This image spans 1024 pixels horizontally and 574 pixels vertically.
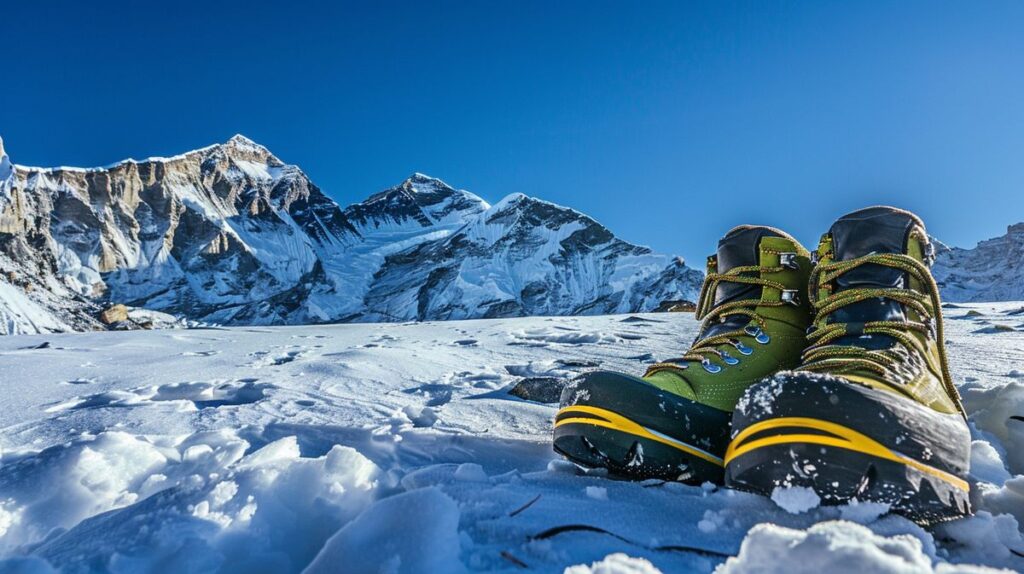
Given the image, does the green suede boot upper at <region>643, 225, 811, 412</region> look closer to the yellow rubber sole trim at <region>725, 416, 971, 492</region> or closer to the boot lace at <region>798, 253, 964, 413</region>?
the boot lace at <region>798, 253, 964, 413</region>

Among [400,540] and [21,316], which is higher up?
[21,316]

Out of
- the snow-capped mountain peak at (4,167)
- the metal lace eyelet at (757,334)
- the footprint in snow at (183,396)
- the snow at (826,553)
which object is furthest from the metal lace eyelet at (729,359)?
the snow-capped mountain peak at (4,167)

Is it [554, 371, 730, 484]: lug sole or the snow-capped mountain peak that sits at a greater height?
the snow-capped mountain peak

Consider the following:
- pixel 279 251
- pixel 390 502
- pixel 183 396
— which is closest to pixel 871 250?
pixel 390 502

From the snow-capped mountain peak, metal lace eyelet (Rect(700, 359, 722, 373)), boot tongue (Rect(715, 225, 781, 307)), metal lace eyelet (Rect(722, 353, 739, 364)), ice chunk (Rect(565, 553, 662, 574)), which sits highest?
the snow-capped mountain peak

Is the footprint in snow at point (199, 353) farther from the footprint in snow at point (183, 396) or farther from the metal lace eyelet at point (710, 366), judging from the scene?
the metal lace eyelet at point (710, 366)

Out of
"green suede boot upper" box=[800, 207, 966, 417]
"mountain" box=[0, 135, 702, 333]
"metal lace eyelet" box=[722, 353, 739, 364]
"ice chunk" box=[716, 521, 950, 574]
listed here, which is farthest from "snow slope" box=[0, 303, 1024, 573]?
"mountain" box=[0, 135, 702, 333]

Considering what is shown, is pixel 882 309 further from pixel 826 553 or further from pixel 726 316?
pixel 826 553

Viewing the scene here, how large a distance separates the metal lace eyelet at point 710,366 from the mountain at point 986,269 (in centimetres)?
11529

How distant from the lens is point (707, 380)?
1096 mm

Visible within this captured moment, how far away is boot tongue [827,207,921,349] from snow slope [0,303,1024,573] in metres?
0.30

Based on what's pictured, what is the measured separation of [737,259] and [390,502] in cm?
121

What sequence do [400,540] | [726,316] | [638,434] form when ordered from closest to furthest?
[400,540] < [638,434] < [726,316]

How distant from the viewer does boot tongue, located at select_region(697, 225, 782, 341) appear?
4.60 ft
